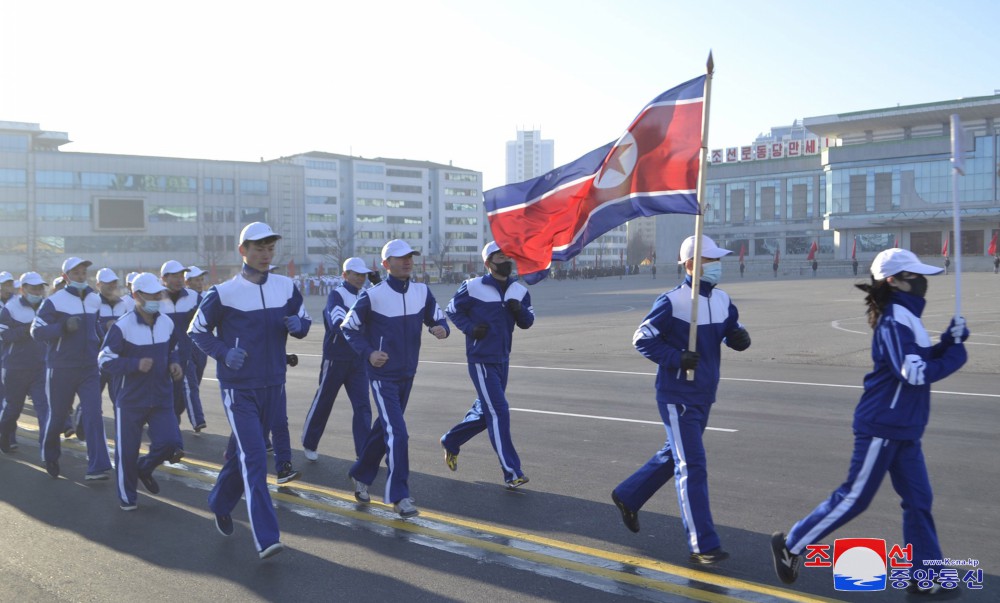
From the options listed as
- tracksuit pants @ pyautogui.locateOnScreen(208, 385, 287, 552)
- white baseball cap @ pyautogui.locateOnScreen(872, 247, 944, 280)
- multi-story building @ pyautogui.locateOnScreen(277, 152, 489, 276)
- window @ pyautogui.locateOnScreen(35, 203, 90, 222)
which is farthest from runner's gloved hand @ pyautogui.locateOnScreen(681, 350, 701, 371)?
multi-story building @ pyautogui.locateOnScreen(277, 152, 489, 276)

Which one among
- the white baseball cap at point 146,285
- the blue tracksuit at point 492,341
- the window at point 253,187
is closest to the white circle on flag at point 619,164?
the blue tracksuit at point 492,341

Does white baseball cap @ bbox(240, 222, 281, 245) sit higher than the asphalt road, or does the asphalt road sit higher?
white baseball cap @ bbox(240, 222, 281, 245)

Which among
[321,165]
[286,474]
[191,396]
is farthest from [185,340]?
[321,165]

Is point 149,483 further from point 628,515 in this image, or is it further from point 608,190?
point 608,190

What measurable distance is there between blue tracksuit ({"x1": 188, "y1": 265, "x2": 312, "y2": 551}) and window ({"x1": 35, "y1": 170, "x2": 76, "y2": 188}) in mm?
86463

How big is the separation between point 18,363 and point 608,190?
22.8 feet

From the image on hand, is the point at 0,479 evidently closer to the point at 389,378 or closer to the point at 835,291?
the point at 389,378

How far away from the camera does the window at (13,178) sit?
80.8 m

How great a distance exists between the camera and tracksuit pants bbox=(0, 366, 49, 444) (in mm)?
9406

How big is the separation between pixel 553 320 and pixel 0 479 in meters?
23.3

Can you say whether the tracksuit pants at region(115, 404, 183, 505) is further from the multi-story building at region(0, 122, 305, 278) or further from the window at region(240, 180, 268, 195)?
the window at region(240, 180, 268, 195)

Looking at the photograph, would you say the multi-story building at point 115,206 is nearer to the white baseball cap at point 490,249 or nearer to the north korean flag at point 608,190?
the white baseball cap at point 490,249

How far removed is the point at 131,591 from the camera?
530 centimetres

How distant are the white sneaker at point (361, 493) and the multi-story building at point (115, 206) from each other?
3106 inches
